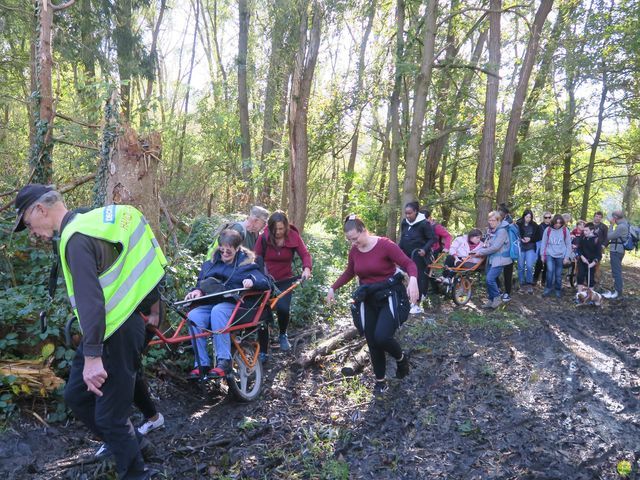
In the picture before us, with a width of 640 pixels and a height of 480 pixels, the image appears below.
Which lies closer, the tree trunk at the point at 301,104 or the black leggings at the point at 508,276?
the black leggings at the point at 508,276

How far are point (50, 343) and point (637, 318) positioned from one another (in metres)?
9.63

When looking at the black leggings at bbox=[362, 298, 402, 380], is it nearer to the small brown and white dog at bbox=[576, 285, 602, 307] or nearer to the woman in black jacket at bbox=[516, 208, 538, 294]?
the small brown and white dog at bbox=[576, 285, 602, 307]

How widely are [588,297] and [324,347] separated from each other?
6566 millimetres

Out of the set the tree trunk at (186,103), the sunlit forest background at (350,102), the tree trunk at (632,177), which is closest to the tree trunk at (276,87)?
the sunlit forest background at (350,102)

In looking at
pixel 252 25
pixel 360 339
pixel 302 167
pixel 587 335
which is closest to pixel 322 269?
pixel 302 167

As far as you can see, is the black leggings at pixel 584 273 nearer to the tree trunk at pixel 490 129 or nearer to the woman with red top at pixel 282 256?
the tree trunk at pixel 490 129

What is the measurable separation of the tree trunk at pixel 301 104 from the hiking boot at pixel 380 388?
19.8ft

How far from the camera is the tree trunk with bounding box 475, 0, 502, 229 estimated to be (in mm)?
11672

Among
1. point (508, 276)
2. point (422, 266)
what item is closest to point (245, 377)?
point (422, 266)

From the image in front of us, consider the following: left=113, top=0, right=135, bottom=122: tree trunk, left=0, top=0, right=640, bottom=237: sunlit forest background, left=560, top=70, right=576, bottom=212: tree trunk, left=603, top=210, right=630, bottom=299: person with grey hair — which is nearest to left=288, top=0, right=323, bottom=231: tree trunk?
left=0, top=0, right=640, bottom=237: sunlit forest background

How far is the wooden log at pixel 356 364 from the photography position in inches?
216

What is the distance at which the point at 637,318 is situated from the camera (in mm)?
8781

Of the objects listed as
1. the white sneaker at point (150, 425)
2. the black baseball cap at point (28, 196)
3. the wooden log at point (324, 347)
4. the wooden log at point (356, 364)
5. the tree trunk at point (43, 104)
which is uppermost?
the tree trunk at point (43, 104)

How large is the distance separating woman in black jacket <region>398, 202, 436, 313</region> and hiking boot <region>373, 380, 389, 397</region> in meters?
3.51
